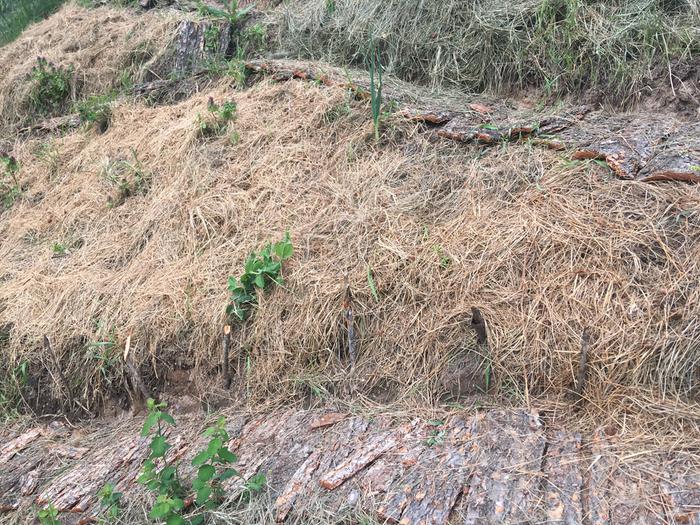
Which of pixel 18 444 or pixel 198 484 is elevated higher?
pixel 198 484

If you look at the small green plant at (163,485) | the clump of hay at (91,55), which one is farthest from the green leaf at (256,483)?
the clump of hay at (91,55)

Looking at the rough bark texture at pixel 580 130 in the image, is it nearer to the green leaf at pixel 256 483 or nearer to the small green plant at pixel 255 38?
the small green plant at pixel 255 38

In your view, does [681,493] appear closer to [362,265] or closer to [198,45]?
[362,265]

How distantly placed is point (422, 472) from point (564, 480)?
1.47 ft

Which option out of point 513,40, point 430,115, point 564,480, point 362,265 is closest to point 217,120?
point 430,115

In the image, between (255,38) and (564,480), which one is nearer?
(564,480)

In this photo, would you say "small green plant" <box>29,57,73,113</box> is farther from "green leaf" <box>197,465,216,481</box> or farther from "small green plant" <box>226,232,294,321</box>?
"green leaf" <box>197,465,216,481</box>

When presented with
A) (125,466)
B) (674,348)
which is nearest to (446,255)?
(674,348)

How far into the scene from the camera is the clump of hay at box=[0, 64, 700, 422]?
2377mm

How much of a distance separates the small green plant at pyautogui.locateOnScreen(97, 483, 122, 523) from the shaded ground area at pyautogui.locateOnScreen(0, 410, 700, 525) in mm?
50

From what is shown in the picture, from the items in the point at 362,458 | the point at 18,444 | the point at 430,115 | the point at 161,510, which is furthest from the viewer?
the point at 430,115

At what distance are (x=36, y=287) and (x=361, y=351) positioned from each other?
6.20 feet

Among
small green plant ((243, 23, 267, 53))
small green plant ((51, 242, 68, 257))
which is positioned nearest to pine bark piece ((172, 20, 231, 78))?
small green plant ((243, 23, 267, 53))

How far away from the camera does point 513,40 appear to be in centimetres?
373
